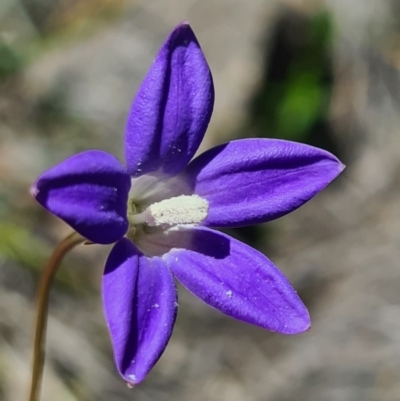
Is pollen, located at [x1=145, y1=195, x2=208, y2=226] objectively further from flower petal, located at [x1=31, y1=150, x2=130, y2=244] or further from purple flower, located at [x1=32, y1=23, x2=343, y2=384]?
flower petal, located at [x1=31, y1=150, x2=130, y2=244]

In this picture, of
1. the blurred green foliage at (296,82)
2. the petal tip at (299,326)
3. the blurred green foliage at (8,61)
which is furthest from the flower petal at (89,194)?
the blurred green foliage at (296,82)

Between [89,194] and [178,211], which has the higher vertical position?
[89,194]

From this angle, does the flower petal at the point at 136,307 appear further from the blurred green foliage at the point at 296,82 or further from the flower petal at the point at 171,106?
the blurred green foliage at the point at 296,82

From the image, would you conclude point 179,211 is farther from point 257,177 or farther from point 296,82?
point 296,82

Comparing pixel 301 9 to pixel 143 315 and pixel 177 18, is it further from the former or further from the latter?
pixel 143 315

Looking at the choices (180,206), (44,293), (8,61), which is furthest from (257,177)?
(8,61)

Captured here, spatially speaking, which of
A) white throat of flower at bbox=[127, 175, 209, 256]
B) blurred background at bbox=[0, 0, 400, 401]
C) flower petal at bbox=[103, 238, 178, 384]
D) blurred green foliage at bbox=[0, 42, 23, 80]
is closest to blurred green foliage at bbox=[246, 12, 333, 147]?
blurred background at bbox=[0, 0, 400, 401]
